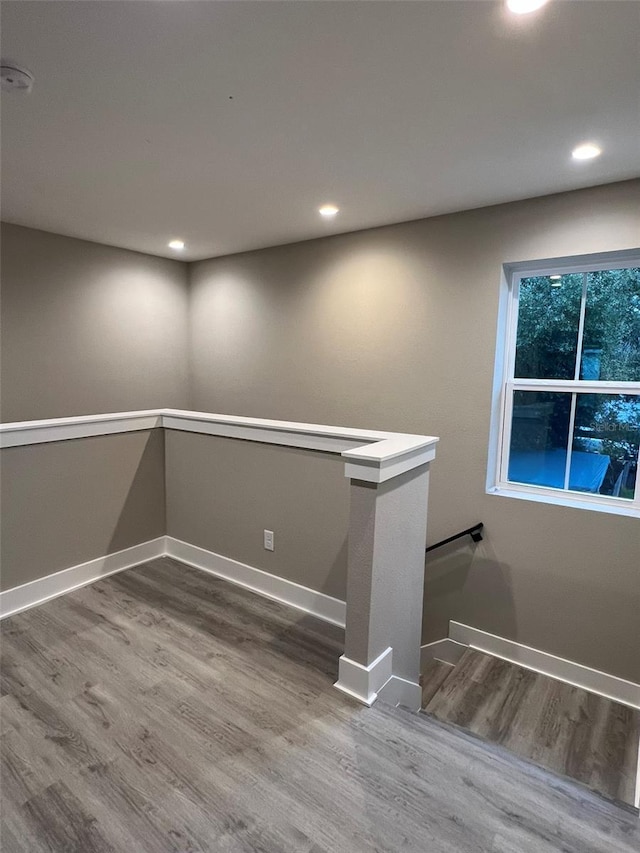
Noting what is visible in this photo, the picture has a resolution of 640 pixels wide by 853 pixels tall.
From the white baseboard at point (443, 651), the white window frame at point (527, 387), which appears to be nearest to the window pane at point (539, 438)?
the white window frame at point (527, 387)

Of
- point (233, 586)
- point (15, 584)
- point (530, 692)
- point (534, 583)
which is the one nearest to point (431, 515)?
point (534, 583)

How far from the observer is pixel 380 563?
1.89 m

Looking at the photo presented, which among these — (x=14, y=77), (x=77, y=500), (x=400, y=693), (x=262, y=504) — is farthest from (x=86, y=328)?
(x=400, y=693)

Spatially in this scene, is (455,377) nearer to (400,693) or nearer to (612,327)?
(612,327)

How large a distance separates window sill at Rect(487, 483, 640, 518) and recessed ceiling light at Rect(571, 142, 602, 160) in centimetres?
192

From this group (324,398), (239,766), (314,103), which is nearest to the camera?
(239,766)

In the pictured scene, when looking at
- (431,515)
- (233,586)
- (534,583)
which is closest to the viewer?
(233,586)

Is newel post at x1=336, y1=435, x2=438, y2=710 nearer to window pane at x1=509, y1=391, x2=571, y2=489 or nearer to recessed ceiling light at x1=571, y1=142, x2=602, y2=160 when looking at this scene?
Result: window pane at x1=509, y1=391, x2=571, y2=489

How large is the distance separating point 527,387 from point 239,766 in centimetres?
268

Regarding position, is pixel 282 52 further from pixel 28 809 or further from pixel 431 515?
pixel 431 515

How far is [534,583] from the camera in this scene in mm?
3031

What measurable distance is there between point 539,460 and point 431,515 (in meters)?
0.82

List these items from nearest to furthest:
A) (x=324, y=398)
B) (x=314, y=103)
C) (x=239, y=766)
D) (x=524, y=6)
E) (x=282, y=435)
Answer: (x=524, y=6)
(x=239, y=766)
(x=314, y=103)
(x=282, y=435)
(x=324, y=398)

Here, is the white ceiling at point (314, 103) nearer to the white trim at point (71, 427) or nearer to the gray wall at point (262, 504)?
the white trim at point (71, 427)
